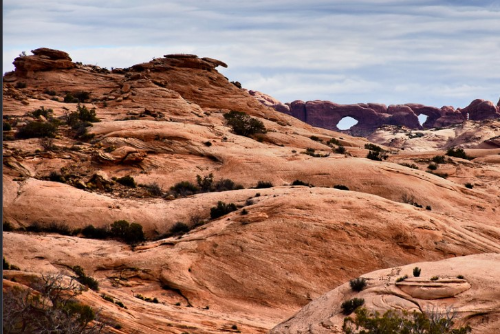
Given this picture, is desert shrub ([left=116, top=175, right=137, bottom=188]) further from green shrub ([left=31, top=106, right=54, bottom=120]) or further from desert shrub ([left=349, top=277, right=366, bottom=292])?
desert shrub ([left=349, top=277, right=366, bottom=292])

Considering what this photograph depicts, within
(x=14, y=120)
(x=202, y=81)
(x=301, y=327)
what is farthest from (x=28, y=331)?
(x=202, y=81)

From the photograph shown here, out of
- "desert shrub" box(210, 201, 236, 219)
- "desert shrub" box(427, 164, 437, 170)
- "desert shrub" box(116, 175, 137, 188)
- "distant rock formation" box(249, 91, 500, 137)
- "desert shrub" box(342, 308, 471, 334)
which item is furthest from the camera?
"distant rock formation" box(249, 91, 500, 137)

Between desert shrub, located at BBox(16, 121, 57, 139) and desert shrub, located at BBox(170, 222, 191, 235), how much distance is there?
1395 cm

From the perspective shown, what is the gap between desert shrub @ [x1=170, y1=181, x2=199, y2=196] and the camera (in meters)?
34.5

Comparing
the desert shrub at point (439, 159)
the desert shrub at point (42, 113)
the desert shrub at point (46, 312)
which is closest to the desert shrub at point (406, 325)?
the desert shrub at point (46, 312)

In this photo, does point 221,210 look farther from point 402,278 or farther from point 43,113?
point 43,113

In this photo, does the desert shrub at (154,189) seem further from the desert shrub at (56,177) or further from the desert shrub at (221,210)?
the desert shrub at (221,210)

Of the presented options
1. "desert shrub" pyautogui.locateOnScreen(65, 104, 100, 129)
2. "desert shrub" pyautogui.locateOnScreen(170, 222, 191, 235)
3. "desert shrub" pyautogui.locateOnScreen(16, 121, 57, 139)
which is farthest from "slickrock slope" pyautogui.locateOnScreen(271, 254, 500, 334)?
"desert shrub" pyautogui.locateOnScreen(65, 104, 100, 129)

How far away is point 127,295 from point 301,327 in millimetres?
7901

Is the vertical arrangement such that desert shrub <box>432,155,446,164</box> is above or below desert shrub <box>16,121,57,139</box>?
above

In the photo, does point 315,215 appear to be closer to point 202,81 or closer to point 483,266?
point 483,266

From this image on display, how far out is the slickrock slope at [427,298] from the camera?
14.8 meters

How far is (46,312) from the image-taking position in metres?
13.7

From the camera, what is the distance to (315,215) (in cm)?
2711
